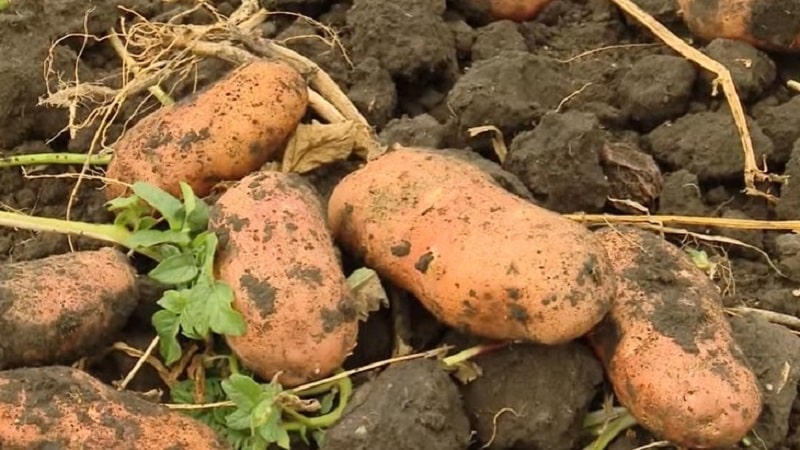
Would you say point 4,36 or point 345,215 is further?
point 4,36

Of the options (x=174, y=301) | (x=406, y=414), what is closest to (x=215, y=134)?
(x=174, y=301)

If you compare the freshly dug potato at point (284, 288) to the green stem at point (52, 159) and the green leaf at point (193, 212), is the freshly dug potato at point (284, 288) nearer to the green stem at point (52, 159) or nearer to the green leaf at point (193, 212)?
the green leaf at point (193, 212)

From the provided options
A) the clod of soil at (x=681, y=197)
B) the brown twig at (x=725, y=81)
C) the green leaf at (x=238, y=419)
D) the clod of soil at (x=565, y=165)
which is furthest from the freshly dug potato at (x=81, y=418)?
the brown twig at (x=725, y=81)

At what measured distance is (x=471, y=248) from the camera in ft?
4.98

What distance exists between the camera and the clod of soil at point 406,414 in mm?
1444

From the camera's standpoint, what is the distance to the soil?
1531 mm

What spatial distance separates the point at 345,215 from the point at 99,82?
604 millimetres

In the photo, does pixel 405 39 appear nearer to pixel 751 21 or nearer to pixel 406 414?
pixel 751 21

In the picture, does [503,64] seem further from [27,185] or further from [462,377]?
[27,185]

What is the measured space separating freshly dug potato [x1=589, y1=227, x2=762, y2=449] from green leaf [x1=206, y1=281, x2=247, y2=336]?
0.43m

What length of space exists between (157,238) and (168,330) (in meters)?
0.12

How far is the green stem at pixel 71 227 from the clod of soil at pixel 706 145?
79 centimetres

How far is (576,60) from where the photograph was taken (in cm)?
212

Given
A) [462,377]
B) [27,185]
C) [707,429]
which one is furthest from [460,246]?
[27,185]
